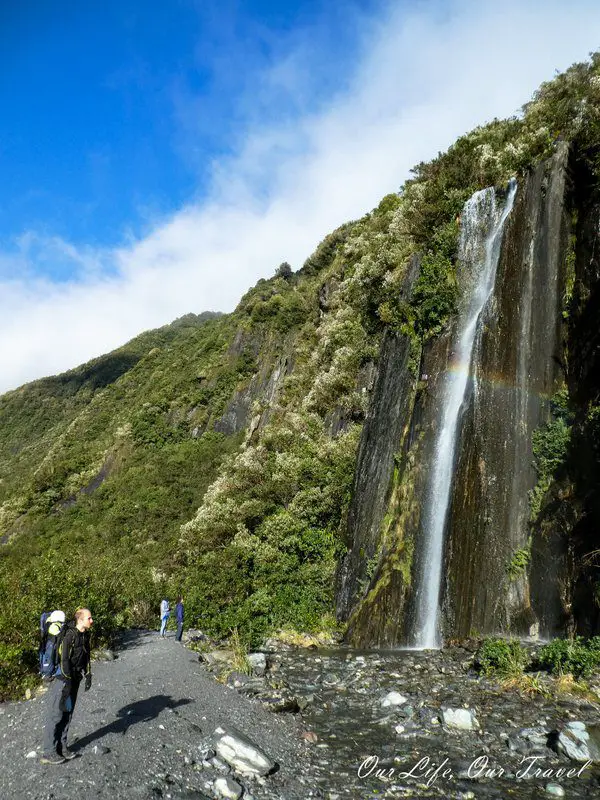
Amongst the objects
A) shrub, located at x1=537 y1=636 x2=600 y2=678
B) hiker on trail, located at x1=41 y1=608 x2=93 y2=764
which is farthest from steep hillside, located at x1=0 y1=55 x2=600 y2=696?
hiker on trail, located at x1=41 y1=608 x2=93 y2=764

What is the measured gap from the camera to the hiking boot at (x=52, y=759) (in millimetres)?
6366

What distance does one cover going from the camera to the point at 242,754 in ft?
22.6

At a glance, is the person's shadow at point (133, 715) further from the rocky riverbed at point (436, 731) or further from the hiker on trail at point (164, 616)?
the hiker on trail at point (164, 616)

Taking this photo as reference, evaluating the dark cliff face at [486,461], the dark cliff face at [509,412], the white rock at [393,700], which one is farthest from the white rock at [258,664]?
the dark cliff face at [509,412]

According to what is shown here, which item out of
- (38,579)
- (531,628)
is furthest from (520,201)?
(38,579)

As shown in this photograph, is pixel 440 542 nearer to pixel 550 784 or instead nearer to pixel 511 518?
pixel 511 518

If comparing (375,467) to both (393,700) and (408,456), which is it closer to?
(408,456)

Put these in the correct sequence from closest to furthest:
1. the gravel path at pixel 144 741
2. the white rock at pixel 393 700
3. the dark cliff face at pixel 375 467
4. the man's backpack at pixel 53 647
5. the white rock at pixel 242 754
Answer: the gravel path at pixel 144 741
the white rock at pixel 242 754
the man's backpack at pixel 53 647
the white rock at pixel 393 700
the dark cliff face at pixel 375 467

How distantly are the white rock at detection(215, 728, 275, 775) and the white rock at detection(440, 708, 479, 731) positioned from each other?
10.9 ft

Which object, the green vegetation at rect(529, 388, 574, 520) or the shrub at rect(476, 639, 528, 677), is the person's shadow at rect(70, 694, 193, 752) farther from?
the green vegetation at rect(529, 388, 574, 520)

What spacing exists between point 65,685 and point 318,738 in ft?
14.0

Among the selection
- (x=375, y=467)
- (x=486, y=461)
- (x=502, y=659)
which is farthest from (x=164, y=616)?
(x=486, y=461)

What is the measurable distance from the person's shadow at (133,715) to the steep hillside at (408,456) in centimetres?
286

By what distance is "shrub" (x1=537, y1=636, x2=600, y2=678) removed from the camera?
9.88 metres
